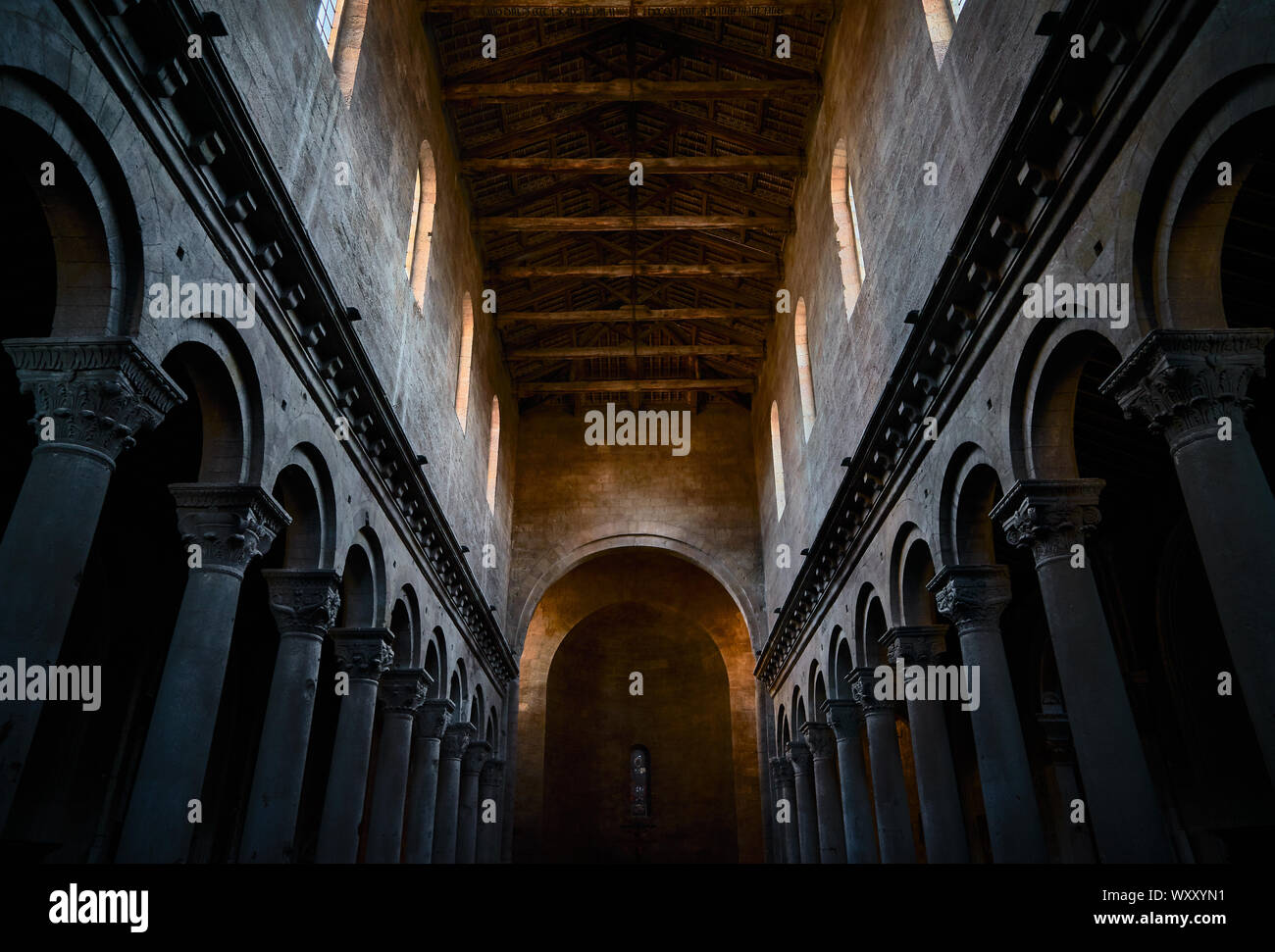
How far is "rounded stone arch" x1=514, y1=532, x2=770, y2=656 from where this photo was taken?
25.3 metres

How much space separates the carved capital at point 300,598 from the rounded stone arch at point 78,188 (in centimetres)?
451

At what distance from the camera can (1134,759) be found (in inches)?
300

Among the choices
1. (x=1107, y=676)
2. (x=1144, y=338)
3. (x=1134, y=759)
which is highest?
(x=1144, y=338)

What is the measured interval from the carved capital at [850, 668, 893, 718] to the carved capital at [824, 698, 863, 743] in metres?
2.07

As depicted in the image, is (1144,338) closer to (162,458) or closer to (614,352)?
(162,458)

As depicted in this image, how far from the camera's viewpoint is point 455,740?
751 inches

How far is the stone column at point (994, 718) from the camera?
9461 millimetres

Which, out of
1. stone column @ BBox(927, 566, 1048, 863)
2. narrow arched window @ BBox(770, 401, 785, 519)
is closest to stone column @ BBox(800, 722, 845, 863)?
narrow arched window @ BBox(770, 401, 785, 519)

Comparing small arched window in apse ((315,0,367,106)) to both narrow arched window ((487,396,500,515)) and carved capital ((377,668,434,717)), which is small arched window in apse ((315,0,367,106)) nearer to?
carved capital ((377,668,434,717))

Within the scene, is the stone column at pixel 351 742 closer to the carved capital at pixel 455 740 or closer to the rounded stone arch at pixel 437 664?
the rounded stone arch at pixel 437 664

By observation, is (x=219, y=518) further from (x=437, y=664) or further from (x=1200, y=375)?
(x=437, y=664)

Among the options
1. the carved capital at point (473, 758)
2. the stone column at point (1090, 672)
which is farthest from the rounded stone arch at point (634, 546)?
the stone column at point (1090, 672)
